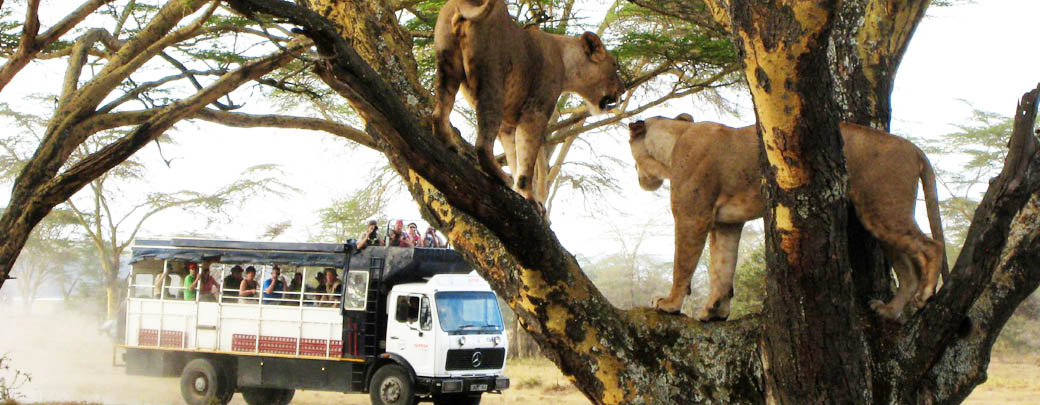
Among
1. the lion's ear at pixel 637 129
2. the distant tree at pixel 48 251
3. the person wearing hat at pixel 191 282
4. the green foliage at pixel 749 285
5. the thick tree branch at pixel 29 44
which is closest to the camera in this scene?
the lion's ear at pixel 637 129

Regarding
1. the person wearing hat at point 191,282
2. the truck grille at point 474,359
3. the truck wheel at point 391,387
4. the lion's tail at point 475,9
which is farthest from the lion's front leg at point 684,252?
the person wearing hat at point 191,282

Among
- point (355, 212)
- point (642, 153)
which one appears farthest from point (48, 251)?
point (642, 153)

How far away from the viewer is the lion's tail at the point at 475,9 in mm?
3779

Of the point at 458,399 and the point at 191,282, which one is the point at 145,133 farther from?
the point at 458,399

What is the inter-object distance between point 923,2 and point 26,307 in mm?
43496

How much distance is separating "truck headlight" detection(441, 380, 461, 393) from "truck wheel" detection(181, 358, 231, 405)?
347cm

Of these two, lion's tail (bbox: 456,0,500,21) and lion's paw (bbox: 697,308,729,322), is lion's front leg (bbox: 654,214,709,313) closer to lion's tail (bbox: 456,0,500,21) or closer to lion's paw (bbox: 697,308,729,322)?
lion's paw (bbox: 697,308,729,322)

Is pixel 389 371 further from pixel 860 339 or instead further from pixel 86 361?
pixel 86 361

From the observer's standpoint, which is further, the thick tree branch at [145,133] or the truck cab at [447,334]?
the truck cab at [447,334]

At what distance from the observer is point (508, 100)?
4090 mm

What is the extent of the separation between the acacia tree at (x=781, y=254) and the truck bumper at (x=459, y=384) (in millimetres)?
9285

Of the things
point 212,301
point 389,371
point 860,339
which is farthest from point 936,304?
point 212,301

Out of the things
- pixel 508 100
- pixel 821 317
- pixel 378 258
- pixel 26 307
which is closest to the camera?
pixel 821 317

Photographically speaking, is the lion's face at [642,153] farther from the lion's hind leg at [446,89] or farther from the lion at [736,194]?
the lion's hind leg at [446,89]
